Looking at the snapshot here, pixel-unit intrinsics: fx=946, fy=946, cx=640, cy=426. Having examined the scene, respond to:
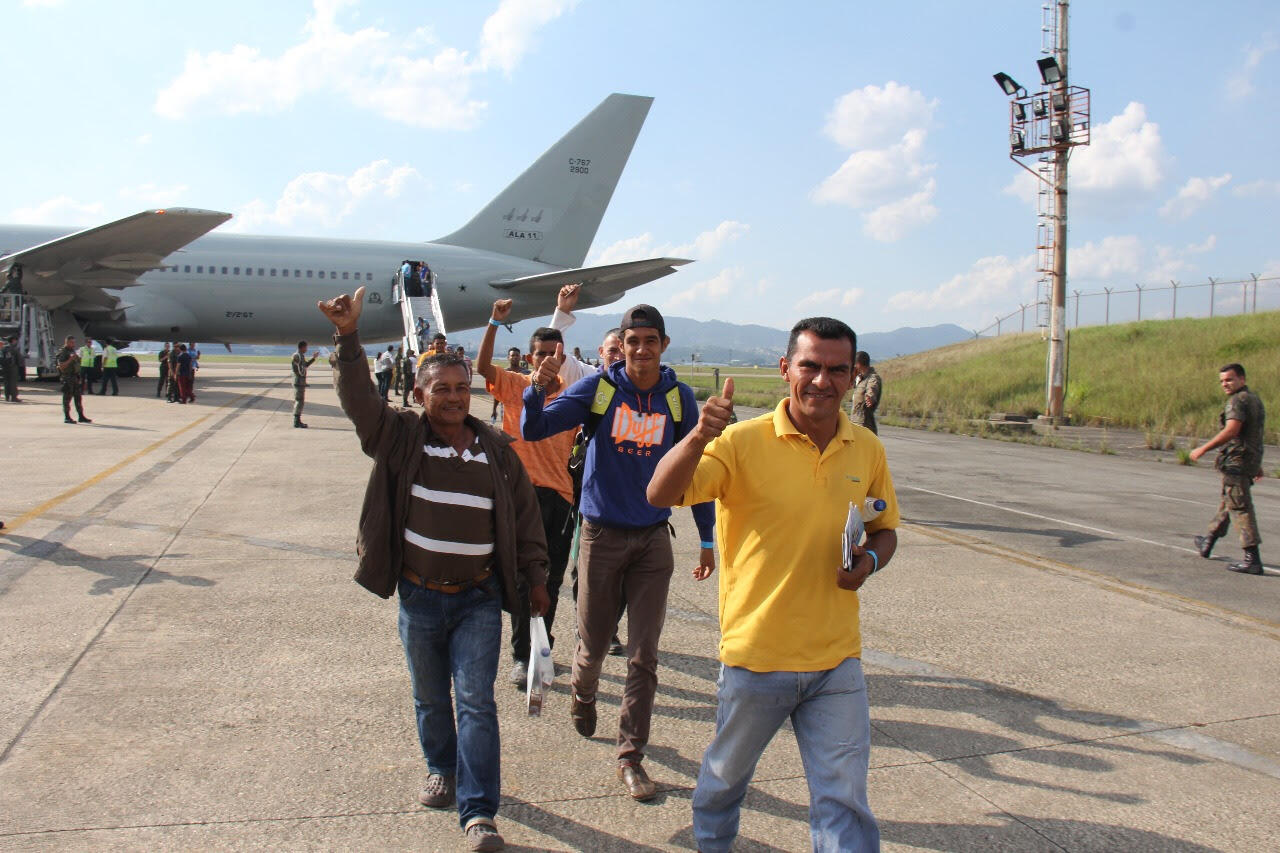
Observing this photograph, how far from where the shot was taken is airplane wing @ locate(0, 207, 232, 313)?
22.8 metres

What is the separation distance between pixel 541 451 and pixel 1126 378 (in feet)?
106

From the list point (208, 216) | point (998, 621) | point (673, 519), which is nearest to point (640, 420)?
point (998, 621)

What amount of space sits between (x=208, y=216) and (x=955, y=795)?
881 inches

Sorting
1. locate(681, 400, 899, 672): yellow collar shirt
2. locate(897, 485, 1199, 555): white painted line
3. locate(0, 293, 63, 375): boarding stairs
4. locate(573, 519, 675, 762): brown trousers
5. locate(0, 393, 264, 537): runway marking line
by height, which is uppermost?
locate(0, 293, 63, 375): boarding stairs

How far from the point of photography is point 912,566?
26.0 ft

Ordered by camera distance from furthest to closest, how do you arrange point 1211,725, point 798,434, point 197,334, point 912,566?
point 197,334
point 912,566
point 1211,725
point 798,434

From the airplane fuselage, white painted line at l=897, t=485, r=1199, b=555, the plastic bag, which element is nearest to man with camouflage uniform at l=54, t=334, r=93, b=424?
the airplane fuselage

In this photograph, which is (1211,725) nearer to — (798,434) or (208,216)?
(798,434)

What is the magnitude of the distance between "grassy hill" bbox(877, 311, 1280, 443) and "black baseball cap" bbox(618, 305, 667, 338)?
2340 cm

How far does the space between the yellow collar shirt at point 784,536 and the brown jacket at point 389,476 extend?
0.91m

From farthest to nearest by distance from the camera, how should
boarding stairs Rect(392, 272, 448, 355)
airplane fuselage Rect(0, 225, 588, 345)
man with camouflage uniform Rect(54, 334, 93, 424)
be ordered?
1. airplane fuselage Rect(0, 225, 588, 345)
2. boarding stairs Rect(392, 272, 448, 355)
3. man with camouflage uniform Rect(54, 334, 93, 424)

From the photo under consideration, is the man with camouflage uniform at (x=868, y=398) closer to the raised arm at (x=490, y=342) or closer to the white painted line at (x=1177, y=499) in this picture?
the white painted line at (x=1177, y=499)

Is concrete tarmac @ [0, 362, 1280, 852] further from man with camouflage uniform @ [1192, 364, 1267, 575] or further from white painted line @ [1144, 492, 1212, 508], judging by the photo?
white painted line @ [1144, 492, 1212, 508]

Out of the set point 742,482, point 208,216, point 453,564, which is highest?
point 208,216
